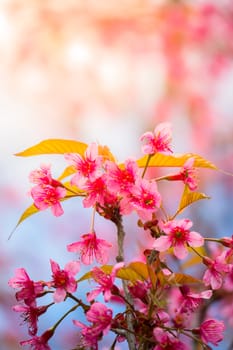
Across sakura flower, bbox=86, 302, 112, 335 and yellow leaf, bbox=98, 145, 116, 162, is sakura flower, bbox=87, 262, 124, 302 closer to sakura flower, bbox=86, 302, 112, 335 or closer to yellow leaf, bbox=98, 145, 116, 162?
sakura flower, bbox=86, 302, 112, 335

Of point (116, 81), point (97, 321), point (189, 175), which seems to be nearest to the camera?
point (97, 321)

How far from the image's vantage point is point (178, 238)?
22.4 inches

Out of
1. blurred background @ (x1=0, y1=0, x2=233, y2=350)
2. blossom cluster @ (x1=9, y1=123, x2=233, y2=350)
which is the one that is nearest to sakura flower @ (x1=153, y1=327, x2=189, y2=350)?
blossom cluster @ (x1=9, y1=123, x2=233, y2=350)

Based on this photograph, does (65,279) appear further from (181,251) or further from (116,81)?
(116,81)

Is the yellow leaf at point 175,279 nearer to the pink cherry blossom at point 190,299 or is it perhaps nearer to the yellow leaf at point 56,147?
the pink cherry blossom at point 190,299

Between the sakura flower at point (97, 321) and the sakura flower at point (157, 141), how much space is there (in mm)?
167

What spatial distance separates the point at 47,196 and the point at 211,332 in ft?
0.67

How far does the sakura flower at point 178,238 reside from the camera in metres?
0.56

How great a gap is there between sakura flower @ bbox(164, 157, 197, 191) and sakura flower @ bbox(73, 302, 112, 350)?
167 mm

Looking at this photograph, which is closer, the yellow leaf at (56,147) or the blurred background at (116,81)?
the yellow leaf at (56,147)

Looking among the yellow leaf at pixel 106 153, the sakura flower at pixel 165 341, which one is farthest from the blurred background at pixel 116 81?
the sakura flower at pixel 165 341

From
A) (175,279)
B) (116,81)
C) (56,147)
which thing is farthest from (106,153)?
(116,81)

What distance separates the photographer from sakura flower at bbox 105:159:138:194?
1.84ft

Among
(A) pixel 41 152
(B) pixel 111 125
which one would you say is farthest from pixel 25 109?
(A) pixel 41 152
